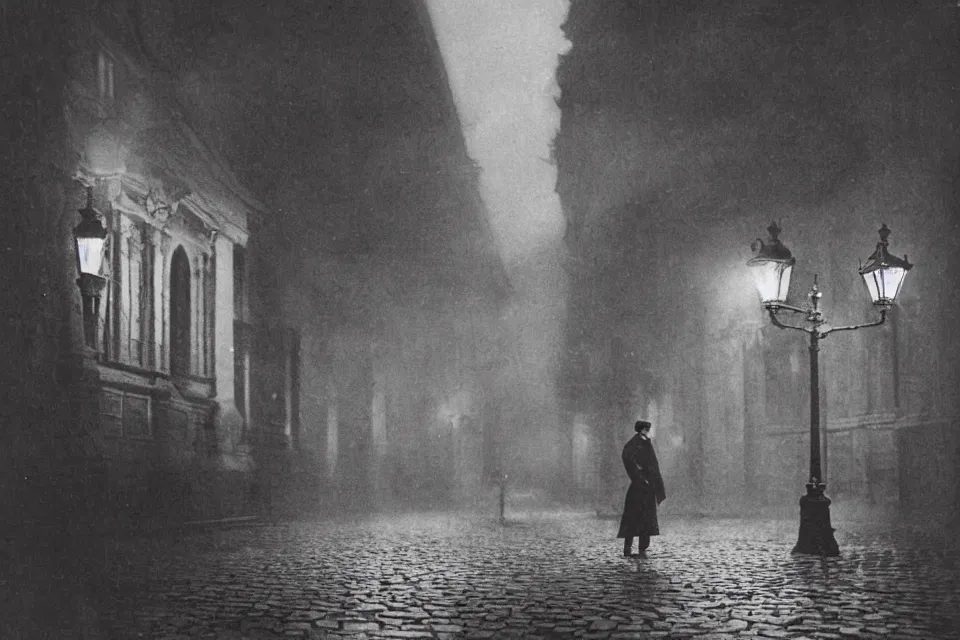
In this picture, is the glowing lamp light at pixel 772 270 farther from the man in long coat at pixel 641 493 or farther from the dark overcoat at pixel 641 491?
the dark overcoat at pixel 641 491

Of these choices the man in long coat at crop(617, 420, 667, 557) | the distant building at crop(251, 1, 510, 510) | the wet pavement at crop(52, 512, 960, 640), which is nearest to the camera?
the wet pavement at crop(52, 512, 960, 640)

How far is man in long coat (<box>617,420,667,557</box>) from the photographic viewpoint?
11141 millimetres

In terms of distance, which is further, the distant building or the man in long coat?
the distant building

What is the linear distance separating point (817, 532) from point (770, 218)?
16631 millimetres

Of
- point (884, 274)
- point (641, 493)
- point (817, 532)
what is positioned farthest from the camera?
point (641, 493)

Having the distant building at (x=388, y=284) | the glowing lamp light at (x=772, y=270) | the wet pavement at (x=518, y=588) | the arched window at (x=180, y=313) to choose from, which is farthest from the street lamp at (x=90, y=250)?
the distant building at (x=388, y=284)

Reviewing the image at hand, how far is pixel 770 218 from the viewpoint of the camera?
86.3 feet

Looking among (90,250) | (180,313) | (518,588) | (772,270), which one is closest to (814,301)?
(772,270)

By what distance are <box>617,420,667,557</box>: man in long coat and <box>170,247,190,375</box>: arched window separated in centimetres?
668

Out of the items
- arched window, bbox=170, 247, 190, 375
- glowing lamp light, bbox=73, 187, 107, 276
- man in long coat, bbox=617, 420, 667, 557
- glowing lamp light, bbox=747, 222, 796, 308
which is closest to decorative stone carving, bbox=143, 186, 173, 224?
arched window, bbox=170, 247, 190, 375

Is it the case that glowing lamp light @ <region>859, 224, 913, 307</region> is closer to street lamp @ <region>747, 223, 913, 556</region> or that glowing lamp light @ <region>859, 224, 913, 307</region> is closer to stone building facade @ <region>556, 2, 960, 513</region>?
street lamp @ <region>747, 223, 913, 556</region>

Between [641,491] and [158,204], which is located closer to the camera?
[641,491]

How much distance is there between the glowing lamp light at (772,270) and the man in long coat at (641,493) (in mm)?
2056

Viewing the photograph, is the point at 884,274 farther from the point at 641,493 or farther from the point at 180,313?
the point at 180,313
